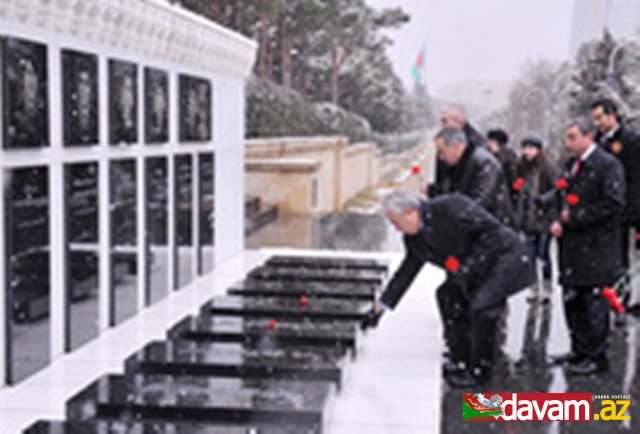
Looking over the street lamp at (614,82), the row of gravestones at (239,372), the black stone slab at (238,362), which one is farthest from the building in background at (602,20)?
the black stone slab at (238,362)

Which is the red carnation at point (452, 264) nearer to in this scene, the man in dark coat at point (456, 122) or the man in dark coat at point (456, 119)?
the man in dark coat at point (456, 122)

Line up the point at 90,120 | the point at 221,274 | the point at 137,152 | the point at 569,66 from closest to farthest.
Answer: the point at 90,120 < the point at 137,152 < the point at 221,274 < the point at 569,66

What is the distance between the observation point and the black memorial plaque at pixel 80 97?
5.30 m

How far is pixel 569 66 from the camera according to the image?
17.9 metres

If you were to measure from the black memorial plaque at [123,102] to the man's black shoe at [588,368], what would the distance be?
10.9 ft

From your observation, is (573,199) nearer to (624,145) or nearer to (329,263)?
(624,145)

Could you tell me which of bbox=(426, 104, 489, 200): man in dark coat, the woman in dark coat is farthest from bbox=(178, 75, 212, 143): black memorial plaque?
the woman in dark coat

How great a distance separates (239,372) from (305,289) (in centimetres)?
239

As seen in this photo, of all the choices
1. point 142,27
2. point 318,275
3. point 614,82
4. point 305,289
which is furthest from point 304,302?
point 614,82

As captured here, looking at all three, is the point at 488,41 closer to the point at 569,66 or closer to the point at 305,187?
the point at 569,66

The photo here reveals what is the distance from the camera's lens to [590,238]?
5293 millimetres

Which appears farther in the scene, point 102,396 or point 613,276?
point 613,276

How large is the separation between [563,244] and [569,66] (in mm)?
13362

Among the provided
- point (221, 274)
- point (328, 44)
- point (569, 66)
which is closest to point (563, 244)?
point (221, 274)
